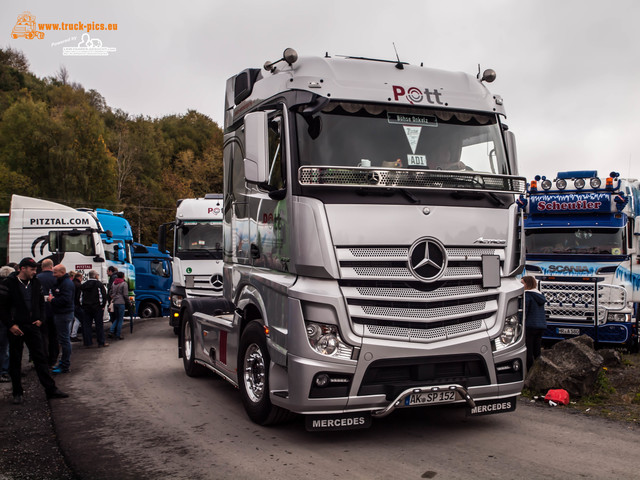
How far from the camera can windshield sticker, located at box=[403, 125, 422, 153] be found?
6355 mm

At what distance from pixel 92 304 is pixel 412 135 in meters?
10.6

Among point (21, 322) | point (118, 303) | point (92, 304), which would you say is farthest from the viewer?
point (118, 303)

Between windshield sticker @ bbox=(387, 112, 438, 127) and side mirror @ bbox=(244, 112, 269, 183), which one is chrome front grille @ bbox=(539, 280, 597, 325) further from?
side mirror @ bbox=(244, 112, 269, 183)

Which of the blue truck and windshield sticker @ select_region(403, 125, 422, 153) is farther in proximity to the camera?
the blue truck

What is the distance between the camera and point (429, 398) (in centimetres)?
588

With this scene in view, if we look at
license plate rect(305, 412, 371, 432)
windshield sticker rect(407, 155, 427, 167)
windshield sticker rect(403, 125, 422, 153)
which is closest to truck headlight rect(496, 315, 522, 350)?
license plate rect(305, 412, 371, 432)

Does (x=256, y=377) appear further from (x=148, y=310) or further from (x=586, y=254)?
(x=148, y=310)

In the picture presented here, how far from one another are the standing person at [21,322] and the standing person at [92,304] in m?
6.22

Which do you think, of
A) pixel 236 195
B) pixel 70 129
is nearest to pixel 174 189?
pixel 70 129

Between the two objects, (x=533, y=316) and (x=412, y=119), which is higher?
(x=412, y=119)

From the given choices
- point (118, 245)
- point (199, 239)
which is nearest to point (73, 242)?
point (118, 245)

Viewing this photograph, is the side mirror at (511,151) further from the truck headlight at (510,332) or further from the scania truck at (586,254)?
the scania truck at (586,254)

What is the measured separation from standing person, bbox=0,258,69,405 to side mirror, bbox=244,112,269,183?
399 centimetres

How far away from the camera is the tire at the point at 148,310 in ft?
85.3
